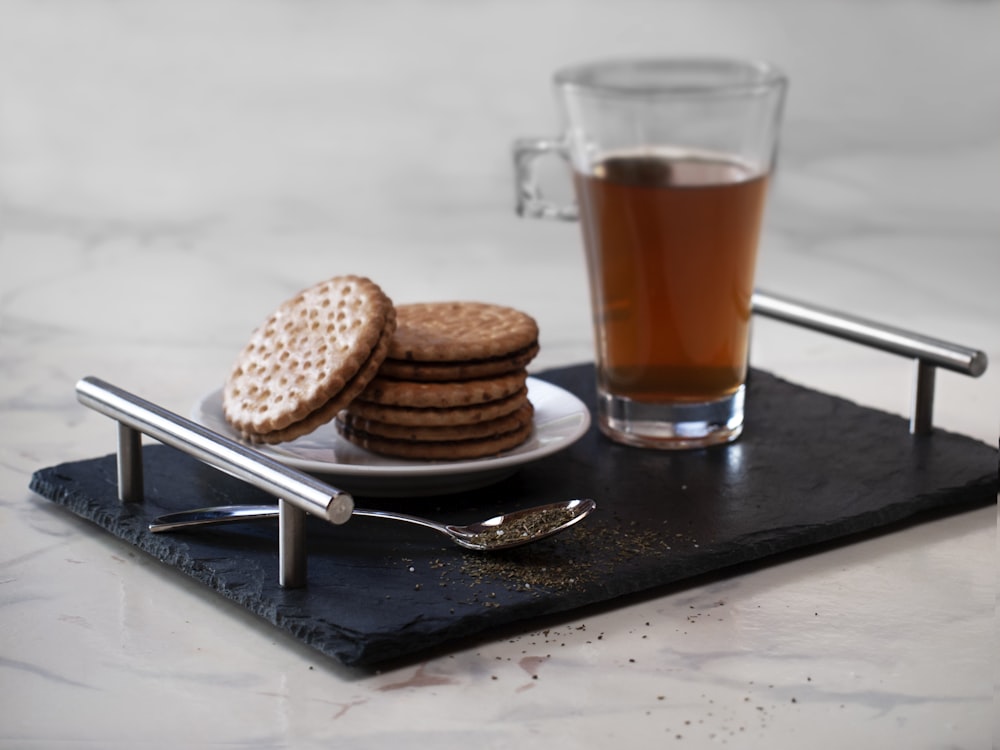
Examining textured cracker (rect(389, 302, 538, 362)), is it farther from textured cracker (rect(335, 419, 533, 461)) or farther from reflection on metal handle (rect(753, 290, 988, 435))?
reflection on metal handle (rect(753, 290, 988, 435))

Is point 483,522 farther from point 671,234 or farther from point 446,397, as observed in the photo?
point 671,234

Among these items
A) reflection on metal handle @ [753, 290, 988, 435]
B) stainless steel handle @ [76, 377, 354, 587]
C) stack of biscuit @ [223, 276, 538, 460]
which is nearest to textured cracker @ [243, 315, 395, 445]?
stack of biscuit @ [223, 276, 538, 460]

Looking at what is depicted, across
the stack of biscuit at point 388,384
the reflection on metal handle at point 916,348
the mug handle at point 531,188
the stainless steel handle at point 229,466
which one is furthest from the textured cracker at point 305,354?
the reflection on metal handle at point 916,348

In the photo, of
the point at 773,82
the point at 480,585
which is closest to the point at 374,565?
the point at 480,585

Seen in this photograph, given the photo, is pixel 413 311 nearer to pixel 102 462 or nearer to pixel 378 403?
pixel 378 403

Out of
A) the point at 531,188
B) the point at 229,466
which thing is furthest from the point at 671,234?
the point at 229,466

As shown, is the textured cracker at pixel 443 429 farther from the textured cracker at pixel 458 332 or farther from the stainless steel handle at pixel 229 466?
the stainless steel handle at pixel 229 466
